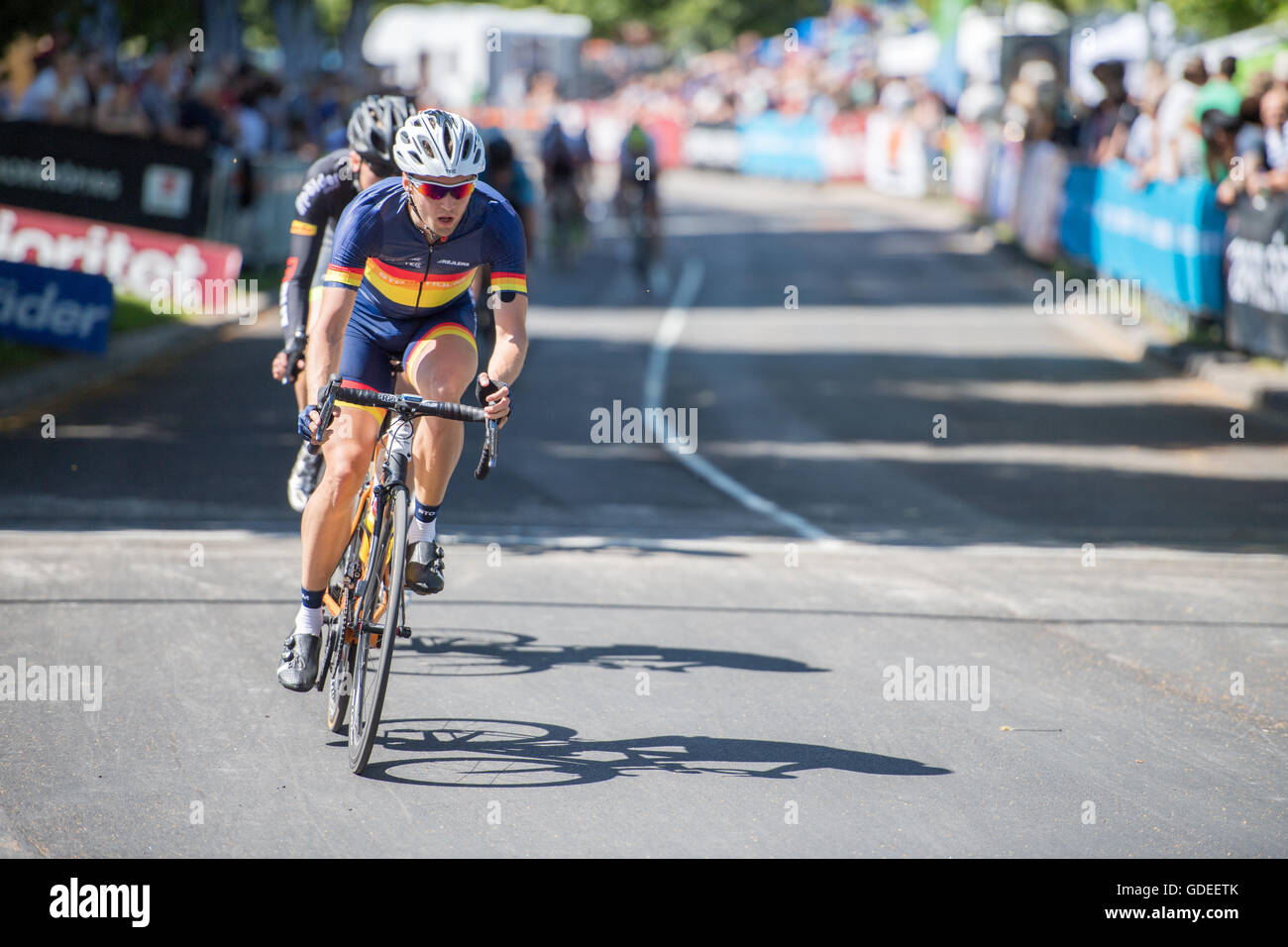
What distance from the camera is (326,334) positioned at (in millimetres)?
5715

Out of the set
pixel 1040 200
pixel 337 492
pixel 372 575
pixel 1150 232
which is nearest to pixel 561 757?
pixel 372 575

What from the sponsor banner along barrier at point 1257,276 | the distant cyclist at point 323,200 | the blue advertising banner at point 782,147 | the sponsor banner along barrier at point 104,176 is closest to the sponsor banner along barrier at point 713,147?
the blue advertising banner at point 782,147

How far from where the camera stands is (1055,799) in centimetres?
540

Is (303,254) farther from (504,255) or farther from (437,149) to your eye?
(437,149)

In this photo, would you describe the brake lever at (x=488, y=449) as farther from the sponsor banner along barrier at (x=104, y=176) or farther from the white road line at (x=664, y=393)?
the sponsor banner along barrier at (x=104, y=176)

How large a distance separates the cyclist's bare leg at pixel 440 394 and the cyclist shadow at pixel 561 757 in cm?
91

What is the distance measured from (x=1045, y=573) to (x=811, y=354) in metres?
8.91

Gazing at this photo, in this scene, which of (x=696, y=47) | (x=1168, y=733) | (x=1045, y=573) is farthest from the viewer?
(x=696, y=47)

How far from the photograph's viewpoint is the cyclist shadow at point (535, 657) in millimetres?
6816

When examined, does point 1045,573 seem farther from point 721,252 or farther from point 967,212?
point 967,212

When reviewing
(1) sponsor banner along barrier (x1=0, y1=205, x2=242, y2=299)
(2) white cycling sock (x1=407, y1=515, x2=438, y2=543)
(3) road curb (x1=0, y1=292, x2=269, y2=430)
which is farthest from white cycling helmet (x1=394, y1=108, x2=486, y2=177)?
(1) sponsor banner along barrier (x1=0, y1=205, x2=242, y2=299)

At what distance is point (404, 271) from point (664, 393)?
8750 mm

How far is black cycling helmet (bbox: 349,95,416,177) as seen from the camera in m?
7.09
